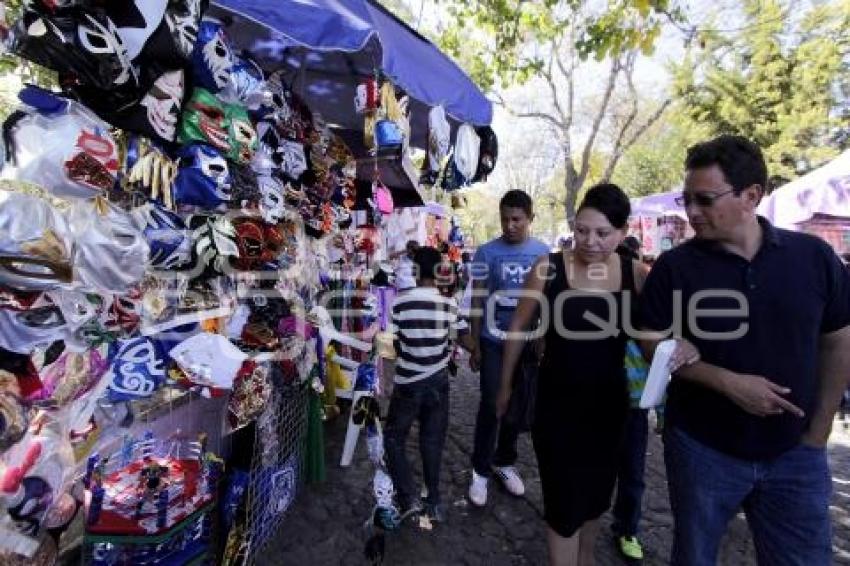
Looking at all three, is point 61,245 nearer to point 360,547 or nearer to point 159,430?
point 159,430

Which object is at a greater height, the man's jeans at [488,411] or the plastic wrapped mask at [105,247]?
the plastic wrapped mask at [105,247]

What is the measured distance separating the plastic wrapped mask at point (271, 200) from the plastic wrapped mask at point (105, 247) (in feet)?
2.76

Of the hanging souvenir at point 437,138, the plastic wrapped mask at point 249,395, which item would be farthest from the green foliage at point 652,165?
the plastic wrapped mask at point 249,395

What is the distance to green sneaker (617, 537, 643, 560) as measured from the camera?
2.95m

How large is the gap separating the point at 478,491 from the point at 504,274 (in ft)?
4.71

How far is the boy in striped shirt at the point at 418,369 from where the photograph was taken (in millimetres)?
3248

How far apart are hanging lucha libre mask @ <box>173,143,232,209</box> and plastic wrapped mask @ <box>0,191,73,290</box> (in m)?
0.65

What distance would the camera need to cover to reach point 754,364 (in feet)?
5.92

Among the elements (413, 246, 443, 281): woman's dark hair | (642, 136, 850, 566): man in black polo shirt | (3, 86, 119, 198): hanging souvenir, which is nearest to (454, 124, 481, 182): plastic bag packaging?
(413, 246, 443, 281): woman's dark hair

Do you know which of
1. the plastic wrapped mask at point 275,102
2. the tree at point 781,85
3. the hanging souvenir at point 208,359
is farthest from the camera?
the tree at point 781,85

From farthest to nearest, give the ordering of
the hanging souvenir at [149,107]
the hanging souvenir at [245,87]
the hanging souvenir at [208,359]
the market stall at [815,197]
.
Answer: the market stall at [815,197] < the hanging souvenir at [245,87] < the hanging souvenir at [208,359] < the hanging souvenir at [149,107]

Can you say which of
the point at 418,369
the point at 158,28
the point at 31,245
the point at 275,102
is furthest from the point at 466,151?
the point at 31,245

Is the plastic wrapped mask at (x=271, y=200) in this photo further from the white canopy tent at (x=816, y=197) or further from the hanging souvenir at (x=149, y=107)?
the white canopy tent at (x=816, y=197)

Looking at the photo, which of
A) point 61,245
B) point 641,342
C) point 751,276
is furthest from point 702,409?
point 61,245
